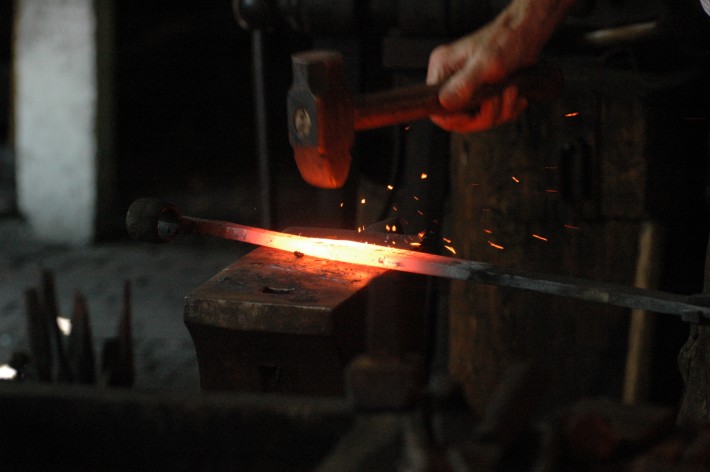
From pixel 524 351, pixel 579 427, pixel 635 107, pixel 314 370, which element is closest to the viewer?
pixel 579 427

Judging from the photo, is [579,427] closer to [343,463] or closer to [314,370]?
[343,463]

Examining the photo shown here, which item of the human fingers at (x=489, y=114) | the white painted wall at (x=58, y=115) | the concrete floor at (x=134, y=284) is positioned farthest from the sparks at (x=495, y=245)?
the white painted wall at (x=58, y=115)

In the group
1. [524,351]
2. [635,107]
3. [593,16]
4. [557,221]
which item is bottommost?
[524,351]

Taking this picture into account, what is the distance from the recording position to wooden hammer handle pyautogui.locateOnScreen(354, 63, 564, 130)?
8.01ft

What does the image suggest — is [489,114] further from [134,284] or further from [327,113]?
[134,284]

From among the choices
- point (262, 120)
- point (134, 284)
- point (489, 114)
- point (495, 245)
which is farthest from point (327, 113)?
point (134, 284)

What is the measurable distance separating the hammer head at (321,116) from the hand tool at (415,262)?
0.26 m

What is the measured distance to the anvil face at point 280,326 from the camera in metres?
2.33

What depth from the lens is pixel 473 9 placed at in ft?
11.8

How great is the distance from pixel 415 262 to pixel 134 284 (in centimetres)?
388

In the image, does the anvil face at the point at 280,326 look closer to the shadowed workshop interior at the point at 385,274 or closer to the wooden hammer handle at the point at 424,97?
the shadowed workshop interior at the point at 385,274

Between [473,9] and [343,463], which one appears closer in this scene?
[343,463]

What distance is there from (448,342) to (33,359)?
172 centimetres

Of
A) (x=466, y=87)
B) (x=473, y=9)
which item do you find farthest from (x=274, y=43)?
(x=466, y=87)
